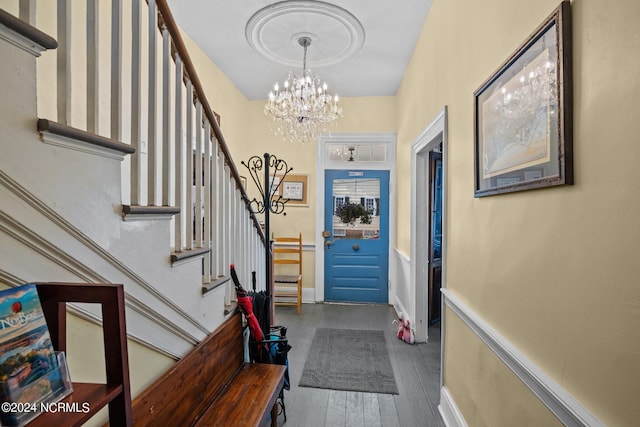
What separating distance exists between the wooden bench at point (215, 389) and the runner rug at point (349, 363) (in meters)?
0.78

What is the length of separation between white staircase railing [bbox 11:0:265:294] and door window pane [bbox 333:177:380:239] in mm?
2422

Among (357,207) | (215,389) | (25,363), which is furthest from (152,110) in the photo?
(357,207)

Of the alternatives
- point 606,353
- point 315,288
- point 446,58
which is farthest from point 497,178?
point 315,288

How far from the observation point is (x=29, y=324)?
26.1 inches

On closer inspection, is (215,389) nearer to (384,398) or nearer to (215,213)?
(215,213)

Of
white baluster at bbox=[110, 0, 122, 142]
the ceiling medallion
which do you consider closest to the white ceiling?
the ceiling medallion

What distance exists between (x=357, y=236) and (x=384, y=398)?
8.61 feet

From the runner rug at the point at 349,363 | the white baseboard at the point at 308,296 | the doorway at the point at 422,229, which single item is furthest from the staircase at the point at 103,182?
the white baseboard at the point at 308,296

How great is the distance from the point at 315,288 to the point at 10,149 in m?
4.38

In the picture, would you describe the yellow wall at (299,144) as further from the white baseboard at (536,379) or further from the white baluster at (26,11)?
the white baluster at (26,11)

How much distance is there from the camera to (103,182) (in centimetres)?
103

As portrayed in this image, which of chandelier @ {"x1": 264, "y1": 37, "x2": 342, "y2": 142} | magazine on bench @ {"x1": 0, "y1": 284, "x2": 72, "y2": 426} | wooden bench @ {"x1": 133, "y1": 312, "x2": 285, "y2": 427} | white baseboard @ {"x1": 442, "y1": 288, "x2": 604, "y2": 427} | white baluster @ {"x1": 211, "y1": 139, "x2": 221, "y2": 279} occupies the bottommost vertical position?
wooden bench @ {"x1": 133, "y1": 312, "x2": 285, "y2": 427}

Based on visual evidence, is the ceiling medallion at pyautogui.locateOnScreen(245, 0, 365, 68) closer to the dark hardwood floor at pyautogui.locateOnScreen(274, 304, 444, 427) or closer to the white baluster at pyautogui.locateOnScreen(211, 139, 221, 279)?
the white baluster at pyautogui.locateOnScreen(211, 139, 221, 279)

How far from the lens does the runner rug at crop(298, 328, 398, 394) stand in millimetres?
2615
